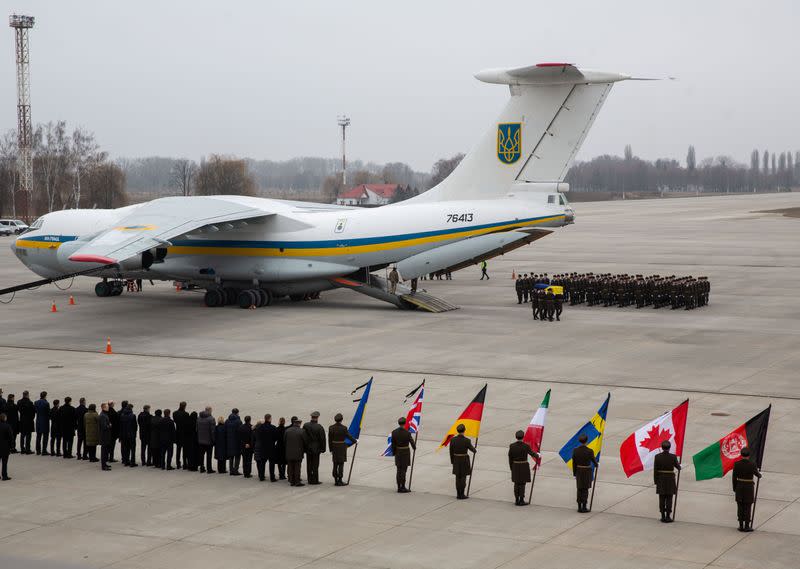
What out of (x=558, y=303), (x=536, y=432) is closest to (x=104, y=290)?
(x=558, y=303)

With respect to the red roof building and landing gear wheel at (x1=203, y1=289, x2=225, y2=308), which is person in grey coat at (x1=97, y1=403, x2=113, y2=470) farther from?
the red roof building

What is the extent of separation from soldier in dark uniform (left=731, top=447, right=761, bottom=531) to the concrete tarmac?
19cm

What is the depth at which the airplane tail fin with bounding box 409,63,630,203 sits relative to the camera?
31.3 m

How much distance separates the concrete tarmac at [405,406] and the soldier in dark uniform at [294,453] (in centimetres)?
29

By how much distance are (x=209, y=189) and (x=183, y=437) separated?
273ft

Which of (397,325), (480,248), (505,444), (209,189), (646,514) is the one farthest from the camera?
(209,189)

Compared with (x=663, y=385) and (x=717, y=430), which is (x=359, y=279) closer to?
(x=663, y=385)

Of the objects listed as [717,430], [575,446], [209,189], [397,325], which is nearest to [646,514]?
[575,446]

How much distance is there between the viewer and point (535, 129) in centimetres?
3192

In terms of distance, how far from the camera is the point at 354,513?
43.1 feet

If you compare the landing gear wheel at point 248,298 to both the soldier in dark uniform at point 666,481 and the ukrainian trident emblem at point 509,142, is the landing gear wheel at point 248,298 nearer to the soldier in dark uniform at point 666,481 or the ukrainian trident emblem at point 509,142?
the ukrainian trident emblem at point 509,142

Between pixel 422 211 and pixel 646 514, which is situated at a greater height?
pixel 422 211

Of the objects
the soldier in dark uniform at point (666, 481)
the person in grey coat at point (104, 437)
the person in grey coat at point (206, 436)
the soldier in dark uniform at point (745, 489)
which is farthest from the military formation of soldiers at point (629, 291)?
the soldier in dark uniform at point (745, 489)

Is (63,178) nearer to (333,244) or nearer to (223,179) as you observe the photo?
(223,179)
